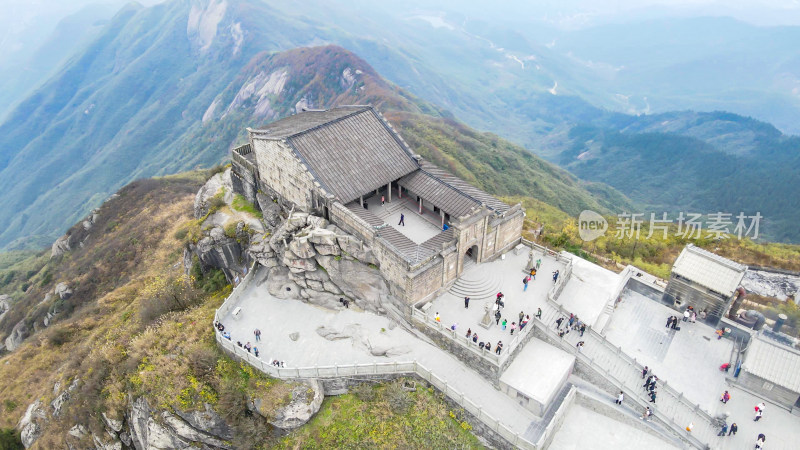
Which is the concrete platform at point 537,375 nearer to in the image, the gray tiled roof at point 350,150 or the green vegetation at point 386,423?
the green vegetation at point 386,423

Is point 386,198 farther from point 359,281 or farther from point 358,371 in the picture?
point 358,371

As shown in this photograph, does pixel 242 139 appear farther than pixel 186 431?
Yes

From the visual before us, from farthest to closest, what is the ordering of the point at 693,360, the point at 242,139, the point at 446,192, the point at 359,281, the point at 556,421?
the point at 242,139 < the point at 446,192 < the point at 359,281 < the point at 693,360 < the point at 556,421

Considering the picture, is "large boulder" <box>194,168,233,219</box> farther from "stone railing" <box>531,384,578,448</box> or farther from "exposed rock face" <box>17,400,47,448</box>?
"stone railing" <box>531,384,578,448</box>

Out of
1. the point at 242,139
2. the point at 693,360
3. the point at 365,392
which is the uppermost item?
the point at 693,360

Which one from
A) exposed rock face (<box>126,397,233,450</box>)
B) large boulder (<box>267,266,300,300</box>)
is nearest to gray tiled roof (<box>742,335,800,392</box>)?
large boulder (<box>267,266,300,300</box>)

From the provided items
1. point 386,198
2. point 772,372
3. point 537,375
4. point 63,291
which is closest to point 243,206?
point 386,198

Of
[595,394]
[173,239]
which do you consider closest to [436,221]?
[595,394]
